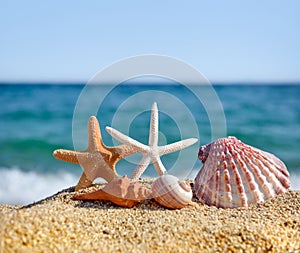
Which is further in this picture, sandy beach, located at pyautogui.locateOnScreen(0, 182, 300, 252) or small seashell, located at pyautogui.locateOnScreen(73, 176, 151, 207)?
small seashell, located at pyautogui.locateOnScreen(73, 176, 151, 207)

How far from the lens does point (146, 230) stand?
3066mm

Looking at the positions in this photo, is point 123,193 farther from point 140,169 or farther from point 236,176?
point 236,176

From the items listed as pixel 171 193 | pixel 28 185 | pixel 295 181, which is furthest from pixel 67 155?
pixel 295 181

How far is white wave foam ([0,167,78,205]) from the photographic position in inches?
262

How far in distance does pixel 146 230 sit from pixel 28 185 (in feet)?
16.1

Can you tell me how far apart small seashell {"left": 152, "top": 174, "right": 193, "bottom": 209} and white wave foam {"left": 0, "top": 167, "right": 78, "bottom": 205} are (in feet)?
11.3

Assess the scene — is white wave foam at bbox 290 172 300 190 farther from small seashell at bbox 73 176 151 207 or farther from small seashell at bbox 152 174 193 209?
small seashell at bbox 73 176 151 207

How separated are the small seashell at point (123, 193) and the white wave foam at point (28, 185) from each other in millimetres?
3080

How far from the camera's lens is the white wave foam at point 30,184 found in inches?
262

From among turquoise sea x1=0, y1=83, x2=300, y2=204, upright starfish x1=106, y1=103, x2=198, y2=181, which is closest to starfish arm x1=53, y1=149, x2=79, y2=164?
upright starfish x1=106, y1=103, x2=198, y2=181

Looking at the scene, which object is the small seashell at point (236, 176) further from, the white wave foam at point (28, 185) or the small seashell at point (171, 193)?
the white wave foam at point (28, 185)

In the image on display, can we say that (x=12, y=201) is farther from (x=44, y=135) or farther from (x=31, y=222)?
(x=44, y=135)

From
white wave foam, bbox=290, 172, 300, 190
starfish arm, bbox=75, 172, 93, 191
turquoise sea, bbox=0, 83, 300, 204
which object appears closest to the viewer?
starfish arm, bbox=75, 172, 93, 191

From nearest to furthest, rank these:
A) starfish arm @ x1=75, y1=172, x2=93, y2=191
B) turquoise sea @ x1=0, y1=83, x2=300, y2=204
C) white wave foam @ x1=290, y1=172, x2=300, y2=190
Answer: starfish arm @ x1=75, y1=172, x2=93, y2=191, white wave foam @ x1=290, y1=172, x2=300, y2=190, turquoise sea @ x1=0, y1=83, x2=300, y2=204
